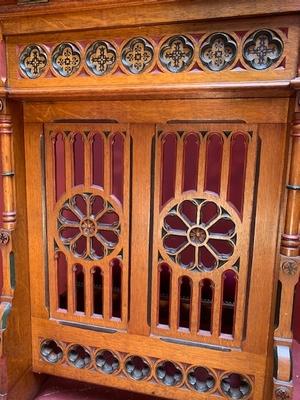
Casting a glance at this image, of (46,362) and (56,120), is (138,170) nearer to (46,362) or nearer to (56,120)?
(56,120)

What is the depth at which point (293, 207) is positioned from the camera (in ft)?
2.88

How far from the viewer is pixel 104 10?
0.95 meters

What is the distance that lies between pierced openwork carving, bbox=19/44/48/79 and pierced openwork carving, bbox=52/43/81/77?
0.11 ft

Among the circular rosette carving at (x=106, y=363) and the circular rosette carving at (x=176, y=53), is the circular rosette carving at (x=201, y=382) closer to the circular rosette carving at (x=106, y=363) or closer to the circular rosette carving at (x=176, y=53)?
the circular rosette carving at (x=106, y=363)

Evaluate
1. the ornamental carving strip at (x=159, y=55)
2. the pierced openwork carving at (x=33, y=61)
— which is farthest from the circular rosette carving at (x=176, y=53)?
the pierced openwork carving at (x=33, y=61)

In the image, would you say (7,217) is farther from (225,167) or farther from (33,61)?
(225,167)

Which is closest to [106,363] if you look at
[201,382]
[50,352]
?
[50,352]

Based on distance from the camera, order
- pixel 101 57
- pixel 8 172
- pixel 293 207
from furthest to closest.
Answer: pixel 8 172
pixel 101 57
pixel 293 207

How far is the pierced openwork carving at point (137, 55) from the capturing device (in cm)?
96

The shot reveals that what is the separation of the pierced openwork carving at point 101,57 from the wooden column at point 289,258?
1.69ft

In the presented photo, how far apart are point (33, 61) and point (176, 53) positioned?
432 mm

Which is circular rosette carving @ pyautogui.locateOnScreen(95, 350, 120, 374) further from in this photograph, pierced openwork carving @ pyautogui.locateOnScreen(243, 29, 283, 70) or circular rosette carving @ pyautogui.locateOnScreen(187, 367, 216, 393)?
pierced openwork carving @ pyautogui.locateOnScreen(243, 29, 283, 70)

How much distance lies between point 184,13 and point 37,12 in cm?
42

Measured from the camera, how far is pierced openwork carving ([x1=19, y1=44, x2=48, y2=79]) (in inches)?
41.3
